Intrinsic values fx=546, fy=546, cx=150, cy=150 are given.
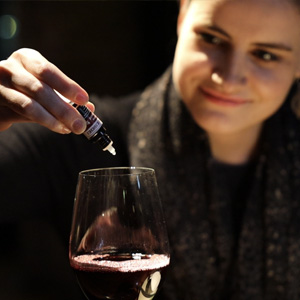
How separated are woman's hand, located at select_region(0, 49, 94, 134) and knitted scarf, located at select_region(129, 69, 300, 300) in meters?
0.90

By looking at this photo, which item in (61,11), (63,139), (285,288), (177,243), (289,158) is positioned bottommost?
(285,288)

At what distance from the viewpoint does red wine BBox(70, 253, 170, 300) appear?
0.79m

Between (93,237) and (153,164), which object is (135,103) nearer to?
(153,164)

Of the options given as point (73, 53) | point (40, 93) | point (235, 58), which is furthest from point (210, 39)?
point (73, 53)

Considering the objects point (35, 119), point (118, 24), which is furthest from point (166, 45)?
point (35, 119)

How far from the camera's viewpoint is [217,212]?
1.79 metres

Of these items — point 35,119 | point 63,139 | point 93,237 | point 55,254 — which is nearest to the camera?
point 93,237

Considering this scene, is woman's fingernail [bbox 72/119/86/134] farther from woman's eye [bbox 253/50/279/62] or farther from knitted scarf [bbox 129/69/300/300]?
knitted scarf [bbox 129/69/300/300]

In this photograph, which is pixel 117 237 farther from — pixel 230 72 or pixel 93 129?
pixel 230 72

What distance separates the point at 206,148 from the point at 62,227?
54cm

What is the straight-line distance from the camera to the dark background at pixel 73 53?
294 cm

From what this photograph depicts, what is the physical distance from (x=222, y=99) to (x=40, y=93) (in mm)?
693

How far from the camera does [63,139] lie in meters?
1.74

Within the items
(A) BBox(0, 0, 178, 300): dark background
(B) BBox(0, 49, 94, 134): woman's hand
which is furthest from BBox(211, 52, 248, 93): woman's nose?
(A) BBox(0, 0, 178, 300): dark background
